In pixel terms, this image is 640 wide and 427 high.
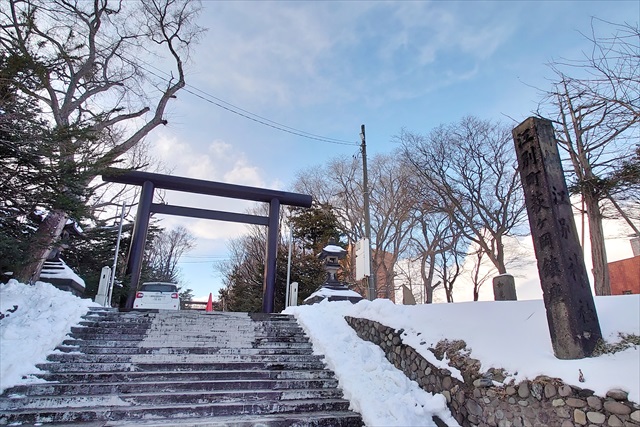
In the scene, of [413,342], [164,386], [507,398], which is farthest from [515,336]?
[164,386]

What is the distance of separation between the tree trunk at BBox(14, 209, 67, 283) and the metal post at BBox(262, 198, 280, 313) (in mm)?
5780

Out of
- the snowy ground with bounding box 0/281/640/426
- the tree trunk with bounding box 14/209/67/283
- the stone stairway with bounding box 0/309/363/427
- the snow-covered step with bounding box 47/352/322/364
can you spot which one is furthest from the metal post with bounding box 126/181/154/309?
the snow-covered step with bounding box 47/352/322/364

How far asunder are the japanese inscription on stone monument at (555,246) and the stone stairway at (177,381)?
234cm

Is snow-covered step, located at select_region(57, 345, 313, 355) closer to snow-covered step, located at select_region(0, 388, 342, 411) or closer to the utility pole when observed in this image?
snow-covered step, located at select_region(0, 388, 342, 411)

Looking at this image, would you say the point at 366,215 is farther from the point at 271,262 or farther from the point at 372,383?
the point at 372,383

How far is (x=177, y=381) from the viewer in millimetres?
4488

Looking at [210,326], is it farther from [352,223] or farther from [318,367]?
[352,223]

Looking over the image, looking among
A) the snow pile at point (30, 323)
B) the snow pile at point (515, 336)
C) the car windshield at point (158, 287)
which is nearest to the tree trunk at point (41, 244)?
the snow pile at point (30, 323)

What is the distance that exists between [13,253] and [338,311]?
5.84 meters

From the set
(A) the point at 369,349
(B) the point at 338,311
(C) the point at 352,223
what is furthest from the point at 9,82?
(C) the point at 352,223

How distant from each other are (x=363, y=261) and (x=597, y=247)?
5.93 meters

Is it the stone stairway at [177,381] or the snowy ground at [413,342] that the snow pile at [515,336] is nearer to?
the snowy ground at [413,342]

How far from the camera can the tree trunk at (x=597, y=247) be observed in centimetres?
835

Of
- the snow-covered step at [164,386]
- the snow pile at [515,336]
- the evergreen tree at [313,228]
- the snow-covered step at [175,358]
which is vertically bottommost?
the snow-covered step at [164,386]
